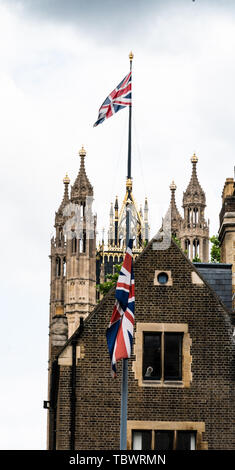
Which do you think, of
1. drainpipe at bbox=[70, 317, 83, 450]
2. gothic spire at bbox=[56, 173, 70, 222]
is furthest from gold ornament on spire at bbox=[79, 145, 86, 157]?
drainpipe at bbox=[70, 317, 83, 450]

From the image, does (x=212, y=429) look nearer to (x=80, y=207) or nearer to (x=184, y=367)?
(x=184, y=367)

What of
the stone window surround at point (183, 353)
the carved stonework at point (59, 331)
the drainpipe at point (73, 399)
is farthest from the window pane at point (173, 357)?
the carved stonework at point (59, 331)

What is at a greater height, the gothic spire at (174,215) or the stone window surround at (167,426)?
the gothic spire at (174,215)

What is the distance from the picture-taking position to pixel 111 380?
3195 cm

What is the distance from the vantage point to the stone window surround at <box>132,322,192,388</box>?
105 ft

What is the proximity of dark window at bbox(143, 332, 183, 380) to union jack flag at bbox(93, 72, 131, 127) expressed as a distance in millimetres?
5570

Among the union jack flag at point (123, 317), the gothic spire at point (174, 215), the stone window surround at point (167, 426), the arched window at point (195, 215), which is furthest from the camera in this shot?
the gothic spire at point (174, 215)

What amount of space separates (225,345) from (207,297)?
116 centimetres

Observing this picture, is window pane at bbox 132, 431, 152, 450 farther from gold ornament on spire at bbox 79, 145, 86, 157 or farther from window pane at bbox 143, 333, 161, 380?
gold ornament on spire at bbox 79, 145, 86, 157

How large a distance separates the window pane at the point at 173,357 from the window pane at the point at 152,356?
161 mm

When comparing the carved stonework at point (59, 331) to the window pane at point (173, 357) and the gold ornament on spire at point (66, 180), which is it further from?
the gold ornament on spire at point (66, 180)

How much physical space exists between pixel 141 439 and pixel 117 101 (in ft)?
26.9

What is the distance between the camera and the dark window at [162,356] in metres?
32.2
